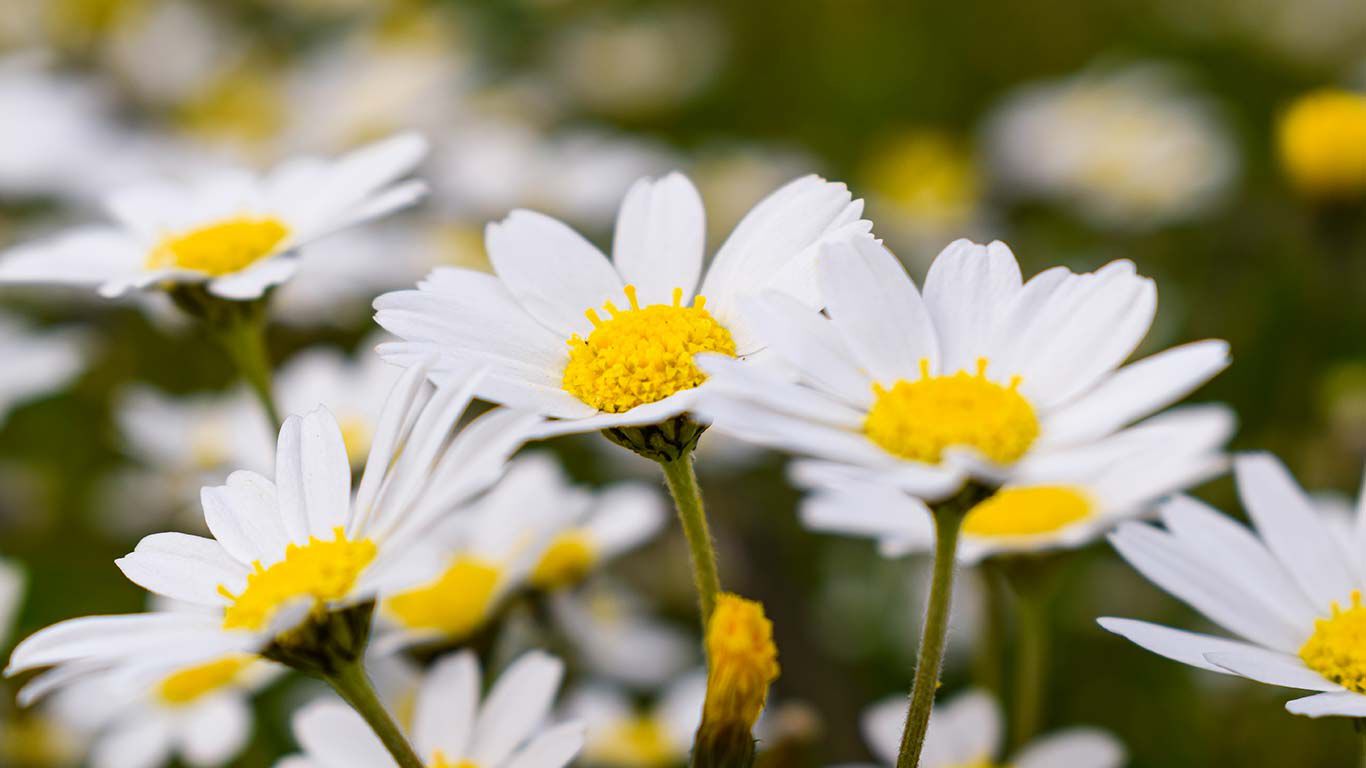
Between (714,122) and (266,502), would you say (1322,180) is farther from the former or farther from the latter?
(714,122)

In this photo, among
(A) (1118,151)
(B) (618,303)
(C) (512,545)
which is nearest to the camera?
(B) (618,303)

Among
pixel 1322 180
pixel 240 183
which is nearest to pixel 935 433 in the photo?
pixel 240 183

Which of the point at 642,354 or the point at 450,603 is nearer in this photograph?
the point at 642,354

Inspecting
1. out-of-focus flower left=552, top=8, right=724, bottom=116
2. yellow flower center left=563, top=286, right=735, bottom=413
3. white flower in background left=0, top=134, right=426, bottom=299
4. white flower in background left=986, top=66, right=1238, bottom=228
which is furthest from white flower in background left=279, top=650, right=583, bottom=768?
out-of-focus flower left=552, top=8, right=724, bottom=116

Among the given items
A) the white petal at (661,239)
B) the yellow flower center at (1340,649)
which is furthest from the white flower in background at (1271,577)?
the white petal at (661,239)

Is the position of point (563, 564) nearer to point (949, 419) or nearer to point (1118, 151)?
point (949, 419)

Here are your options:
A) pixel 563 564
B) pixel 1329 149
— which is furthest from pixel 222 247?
pixel 1329 149
